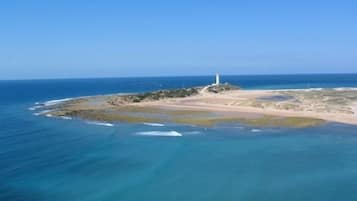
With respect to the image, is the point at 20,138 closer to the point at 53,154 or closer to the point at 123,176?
the point at 53,154

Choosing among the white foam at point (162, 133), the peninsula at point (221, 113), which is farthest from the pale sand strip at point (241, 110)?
the white foam at point (162, 133)

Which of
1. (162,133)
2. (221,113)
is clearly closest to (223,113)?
(221,113)

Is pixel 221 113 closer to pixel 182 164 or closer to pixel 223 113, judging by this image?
pixel 223 113

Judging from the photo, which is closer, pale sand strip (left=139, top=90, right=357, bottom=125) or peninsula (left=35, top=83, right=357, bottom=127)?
peninsula (left=35, top=83, right=357, bottom=127)

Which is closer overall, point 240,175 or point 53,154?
point 240,175

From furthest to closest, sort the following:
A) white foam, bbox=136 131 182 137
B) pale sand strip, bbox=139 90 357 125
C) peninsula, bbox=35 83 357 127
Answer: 1. pale sand strip, bbox=139 90 357 125
2. peninsula, bbox=35 83 357 127
3. white foam, bbox=136 131 182 137

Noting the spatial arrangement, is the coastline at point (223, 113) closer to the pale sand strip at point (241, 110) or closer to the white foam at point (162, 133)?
the pale sand strip at point (241, 110)

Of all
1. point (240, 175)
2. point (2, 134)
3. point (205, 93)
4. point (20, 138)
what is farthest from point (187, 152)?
point (205, 93)

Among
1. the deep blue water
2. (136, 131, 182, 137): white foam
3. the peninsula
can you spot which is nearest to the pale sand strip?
the peninsula

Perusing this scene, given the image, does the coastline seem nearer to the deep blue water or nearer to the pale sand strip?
the pale sand strip
